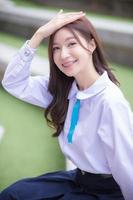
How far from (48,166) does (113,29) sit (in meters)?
2.04

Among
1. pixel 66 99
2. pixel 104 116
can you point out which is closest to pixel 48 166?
pixel 66 99

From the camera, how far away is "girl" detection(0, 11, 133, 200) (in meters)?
1.29

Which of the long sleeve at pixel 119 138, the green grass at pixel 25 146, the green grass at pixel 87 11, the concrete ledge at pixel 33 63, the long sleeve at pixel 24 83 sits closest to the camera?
the long sleeve at pixel 119 138

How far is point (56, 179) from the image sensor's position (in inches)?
60.2

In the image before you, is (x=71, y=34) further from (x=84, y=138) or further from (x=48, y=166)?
(x=48, y=166)

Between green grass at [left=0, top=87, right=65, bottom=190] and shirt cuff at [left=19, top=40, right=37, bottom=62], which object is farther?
green grass at [left=0, top=87, right=65, bottom=190]

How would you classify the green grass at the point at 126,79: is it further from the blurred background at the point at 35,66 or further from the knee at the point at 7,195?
the knee at the point at 7,195

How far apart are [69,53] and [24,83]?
11.4 inches

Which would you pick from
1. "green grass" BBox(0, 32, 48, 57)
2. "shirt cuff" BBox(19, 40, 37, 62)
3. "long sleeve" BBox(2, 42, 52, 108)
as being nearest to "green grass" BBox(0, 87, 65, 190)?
"long sleeve" BBox(2, 42, 52, 108)

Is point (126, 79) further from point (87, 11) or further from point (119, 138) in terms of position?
point (87, 11)

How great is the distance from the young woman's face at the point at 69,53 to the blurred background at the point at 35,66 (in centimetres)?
92

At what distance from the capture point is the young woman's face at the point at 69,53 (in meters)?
1.31

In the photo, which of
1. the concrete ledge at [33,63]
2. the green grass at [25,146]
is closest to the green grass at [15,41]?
the concrete ledge at [33,63]

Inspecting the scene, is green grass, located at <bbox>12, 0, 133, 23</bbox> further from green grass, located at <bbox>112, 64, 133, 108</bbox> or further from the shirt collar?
the shirt collar
